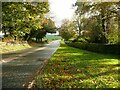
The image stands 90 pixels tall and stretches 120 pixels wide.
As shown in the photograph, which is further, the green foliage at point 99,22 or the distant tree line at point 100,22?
the green foliage at point 99,22

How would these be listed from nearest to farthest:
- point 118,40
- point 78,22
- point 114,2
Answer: point 114,2 → point 118,40 → point 78,22

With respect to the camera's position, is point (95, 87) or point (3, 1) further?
point (3, 1)

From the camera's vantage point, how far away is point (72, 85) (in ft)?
34.0

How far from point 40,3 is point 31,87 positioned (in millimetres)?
26042

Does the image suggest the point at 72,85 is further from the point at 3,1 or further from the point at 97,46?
the point at 97,46

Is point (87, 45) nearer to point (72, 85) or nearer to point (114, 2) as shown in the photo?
point (114, 2)

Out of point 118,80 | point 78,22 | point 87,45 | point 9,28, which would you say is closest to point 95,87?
point 118,80

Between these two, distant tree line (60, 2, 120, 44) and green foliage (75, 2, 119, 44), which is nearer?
distant tree line (60, 2, 120, 44)

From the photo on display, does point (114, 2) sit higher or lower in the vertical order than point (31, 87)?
higher

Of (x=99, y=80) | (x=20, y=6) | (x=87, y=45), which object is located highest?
(x=20, y=6)

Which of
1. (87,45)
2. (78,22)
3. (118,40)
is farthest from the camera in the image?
(78,22)

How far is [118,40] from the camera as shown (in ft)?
108

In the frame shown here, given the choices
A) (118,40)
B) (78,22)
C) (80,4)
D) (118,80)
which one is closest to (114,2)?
(118,40)

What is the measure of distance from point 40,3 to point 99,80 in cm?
2520
